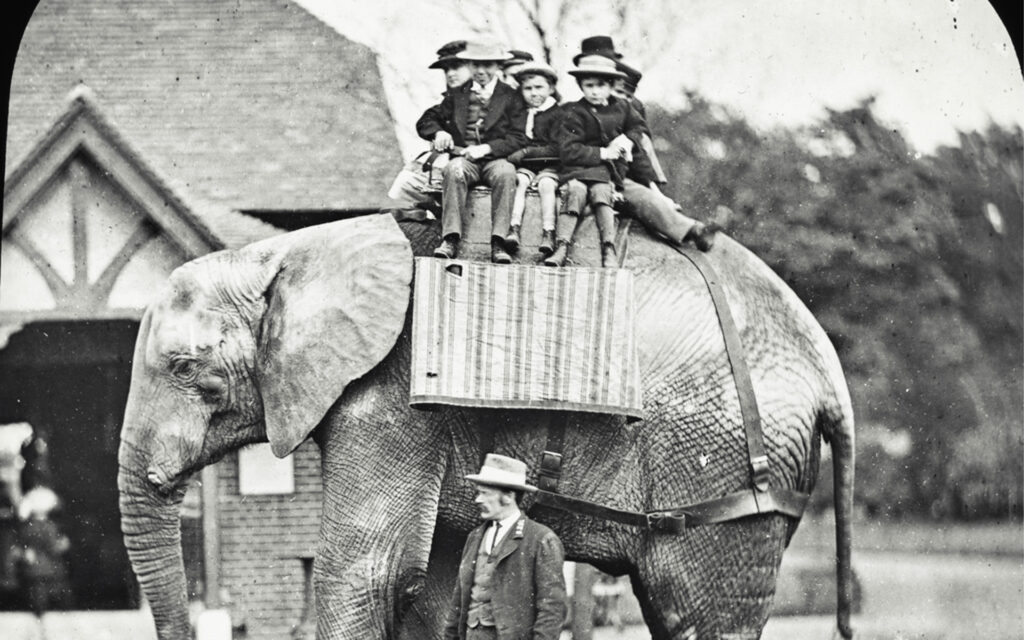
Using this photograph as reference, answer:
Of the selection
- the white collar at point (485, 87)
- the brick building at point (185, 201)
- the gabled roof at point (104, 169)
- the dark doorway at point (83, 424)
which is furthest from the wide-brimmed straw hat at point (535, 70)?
the dark doorway at point (83, 424)

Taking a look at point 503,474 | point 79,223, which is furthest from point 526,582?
point 79,223

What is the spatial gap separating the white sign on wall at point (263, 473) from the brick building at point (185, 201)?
1 centimetres

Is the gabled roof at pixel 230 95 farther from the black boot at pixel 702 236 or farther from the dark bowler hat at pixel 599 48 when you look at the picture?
the black boot at pixel 702 236

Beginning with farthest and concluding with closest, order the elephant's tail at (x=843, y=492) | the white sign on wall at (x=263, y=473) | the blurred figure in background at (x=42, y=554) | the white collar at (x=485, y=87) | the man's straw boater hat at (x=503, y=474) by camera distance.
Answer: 1. the blurred figure in background at (x=42, y=554)
2. the white sign on wall at (x=263, y=473)
3. the white collar at (x=485, y=87)
4. the elephant's tail at (x=843, y=492)
5. the man's straw boater hat at (x=503, y=474)

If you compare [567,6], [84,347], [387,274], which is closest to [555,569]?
[387,274]

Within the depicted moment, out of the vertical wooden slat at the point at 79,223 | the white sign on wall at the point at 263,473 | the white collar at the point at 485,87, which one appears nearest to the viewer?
the white collar at the point at 485,87

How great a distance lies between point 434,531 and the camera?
9000 millimetres

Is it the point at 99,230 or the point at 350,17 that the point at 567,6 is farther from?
the point at 99,230

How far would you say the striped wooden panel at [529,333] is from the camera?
861 centimetres

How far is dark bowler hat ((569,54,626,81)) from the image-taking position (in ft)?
29.7

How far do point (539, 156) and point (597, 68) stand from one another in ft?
1.55

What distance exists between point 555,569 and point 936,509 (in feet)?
25.8

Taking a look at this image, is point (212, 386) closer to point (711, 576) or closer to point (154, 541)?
point (154, 541)

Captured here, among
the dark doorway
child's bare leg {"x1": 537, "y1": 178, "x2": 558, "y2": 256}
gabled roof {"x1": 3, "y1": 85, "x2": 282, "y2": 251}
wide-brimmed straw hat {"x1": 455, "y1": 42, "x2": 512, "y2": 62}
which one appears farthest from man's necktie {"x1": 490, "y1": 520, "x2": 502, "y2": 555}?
the dark doorway
